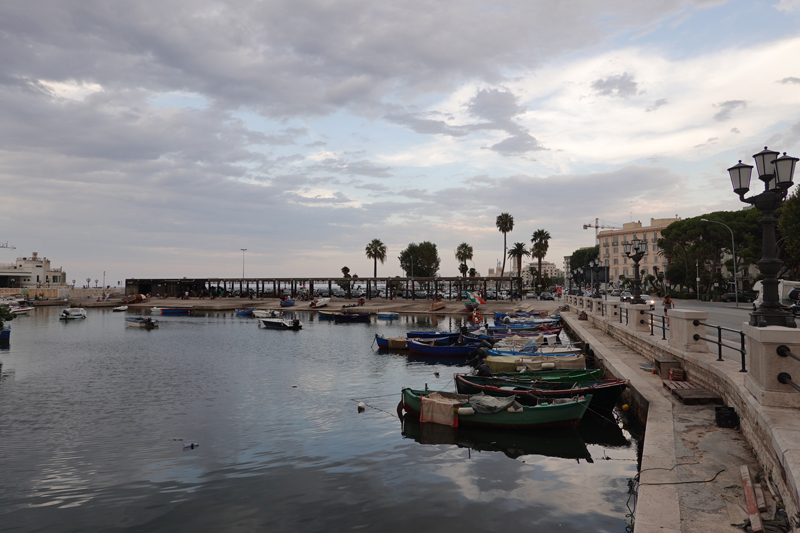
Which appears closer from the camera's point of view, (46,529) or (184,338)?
(46,529)

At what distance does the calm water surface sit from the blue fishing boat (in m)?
8.80

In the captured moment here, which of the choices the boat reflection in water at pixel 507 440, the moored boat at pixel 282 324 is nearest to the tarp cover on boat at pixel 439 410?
the boat reflection in water at pixel 507 440

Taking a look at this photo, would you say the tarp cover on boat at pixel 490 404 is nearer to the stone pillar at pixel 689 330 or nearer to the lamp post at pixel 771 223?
the stone pillar at pixel 689 330

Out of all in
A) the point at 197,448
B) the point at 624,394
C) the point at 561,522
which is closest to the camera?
the point at 561,522

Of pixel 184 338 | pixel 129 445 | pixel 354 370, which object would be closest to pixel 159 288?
pixel 184 338

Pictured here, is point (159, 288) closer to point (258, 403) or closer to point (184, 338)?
point (184, 338)

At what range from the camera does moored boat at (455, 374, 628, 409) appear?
17.1 meters

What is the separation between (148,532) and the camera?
10461 mm

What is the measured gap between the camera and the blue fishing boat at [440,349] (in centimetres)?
3672

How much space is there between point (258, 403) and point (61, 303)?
120 m

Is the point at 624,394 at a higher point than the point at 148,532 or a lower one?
higher

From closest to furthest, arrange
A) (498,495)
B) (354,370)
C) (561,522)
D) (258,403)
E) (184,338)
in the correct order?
1. (561,522)
2. (498,495)
3. (258,403)
4. (354,370)
5. (184,338)

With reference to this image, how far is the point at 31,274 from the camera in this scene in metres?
145

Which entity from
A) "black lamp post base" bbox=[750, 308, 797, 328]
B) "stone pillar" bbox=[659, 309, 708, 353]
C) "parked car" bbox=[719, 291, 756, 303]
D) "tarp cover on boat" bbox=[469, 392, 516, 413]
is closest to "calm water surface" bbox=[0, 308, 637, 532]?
"tarp cover on boat" bbox=[469, 392, 516, 413]
